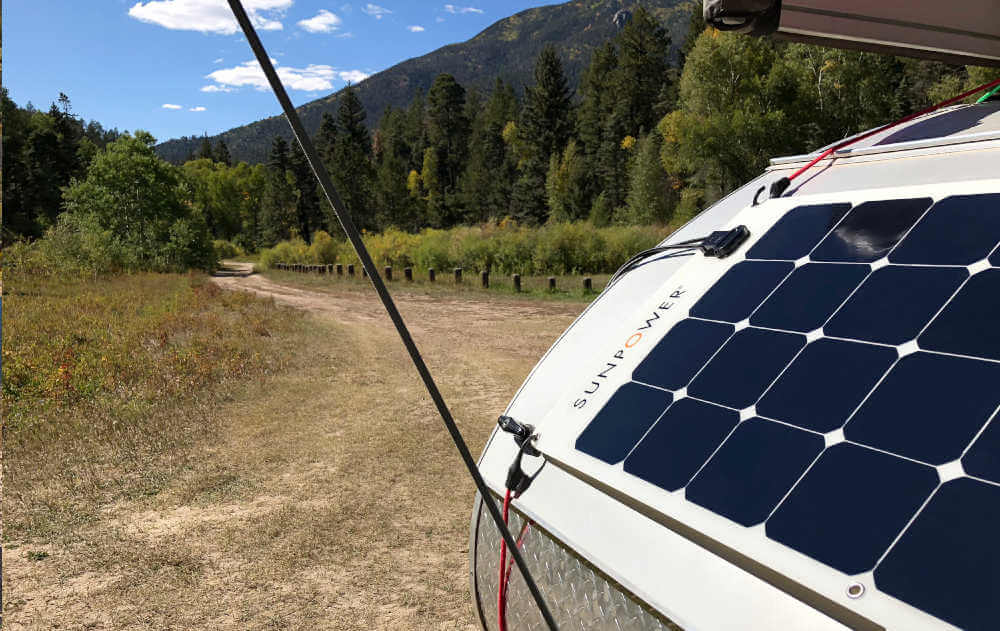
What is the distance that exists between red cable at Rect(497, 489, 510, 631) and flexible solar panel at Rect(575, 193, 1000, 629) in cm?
44

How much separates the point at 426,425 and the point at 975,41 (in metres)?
6.23

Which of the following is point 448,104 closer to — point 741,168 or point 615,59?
point 615,59

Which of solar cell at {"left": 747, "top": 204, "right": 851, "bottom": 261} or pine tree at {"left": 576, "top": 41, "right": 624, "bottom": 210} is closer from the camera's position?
solar cell at {"left": 747, "top": 204, "right": 851, "bottom": 261}

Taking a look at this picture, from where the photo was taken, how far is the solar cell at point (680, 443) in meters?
1.80

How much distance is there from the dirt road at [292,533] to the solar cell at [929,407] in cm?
323

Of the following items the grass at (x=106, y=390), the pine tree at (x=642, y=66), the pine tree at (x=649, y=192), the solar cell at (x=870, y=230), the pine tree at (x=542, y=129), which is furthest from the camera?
the pine tree at (x=542, y=129)

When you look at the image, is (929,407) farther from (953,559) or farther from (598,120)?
(598,120)

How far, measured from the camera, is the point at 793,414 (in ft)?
5.65

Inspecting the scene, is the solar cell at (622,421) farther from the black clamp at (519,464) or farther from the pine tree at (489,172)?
the pine tree at (489,172)

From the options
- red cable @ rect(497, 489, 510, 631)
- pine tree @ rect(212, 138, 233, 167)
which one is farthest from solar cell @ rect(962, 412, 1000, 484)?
pine tree @ rect(212, 138, 233, 167)

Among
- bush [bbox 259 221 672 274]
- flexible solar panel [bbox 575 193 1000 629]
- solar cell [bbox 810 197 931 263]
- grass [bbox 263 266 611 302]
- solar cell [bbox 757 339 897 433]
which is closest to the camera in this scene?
flexible solar panel [bbox 575 193 1000 629]

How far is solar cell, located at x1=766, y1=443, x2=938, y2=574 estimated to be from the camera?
1389 millimetres

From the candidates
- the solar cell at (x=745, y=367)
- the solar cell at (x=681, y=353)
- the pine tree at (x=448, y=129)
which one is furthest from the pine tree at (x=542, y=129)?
the solar cell at (x=745, y=367)

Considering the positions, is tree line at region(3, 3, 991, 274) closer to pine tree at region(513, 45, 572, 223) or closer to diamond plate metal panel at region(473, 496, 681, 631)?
pine tree at region(513, 45, 572, 223)
